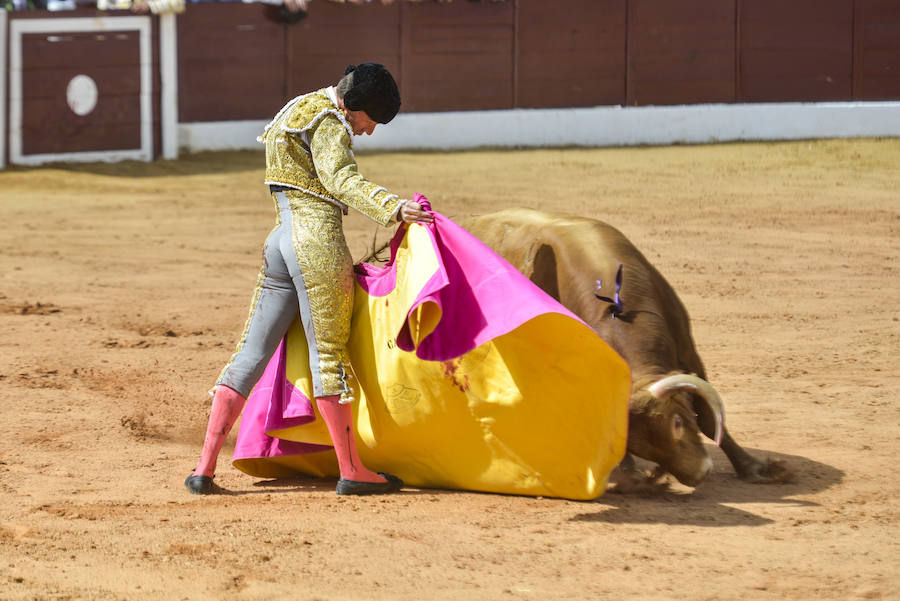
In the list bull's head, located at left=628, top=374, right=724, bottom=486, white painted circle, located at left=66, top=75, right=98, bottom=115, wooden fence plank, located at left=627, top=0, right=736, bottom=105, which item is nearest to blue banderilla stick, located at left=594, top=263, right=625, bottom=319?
bull's head, located at left=628, top=374, right=724, bottom=486

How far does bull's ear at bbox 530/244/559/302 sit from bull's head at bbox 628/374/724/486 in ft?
2.12

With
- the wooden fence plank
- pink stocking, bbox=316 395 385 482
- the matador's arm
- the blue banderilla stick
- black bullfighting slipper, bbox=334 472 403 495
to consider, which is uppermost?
the wooden fence plank

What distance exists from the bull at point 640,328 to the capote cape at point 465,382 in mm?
167

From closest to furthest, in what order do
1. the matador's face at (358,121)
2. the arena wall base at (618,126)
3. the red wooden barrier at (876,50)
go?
the matador's face at (358,121)
the arena wall base at (618,126)
the red wooden barrier at (876,50)

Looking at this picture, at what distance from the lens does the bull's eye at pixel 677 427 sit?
3102 mm

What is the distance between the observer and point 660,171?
33.3ft

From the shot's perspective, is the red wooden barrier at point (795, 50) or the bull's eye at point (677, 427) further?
the red wooden barrier at point (795, 50)

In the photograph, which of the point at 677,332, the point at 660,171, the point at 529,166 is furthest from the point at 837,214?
the point at 677,332

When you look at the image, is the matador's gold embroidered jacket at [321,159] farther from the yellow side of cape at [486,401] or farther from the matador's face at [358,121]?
the yellow side of cape at [486,401]

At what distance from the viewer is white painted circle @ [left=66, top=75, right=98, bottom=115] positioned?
34.1 ft

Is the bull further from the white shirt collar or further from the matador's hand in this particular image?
the white shirt collar

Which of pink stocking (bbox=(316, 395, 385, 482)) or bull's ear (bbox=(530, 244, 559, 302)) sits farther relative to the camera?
bull's ear (bbox=(530, 244, 559, 302))

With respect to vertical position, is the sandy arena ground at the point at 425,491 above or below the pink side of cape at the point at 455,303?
below

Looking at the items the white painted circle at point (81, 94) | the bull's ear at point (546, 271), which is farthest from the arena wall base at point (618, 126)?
the bull's ear at point (546, 271)
